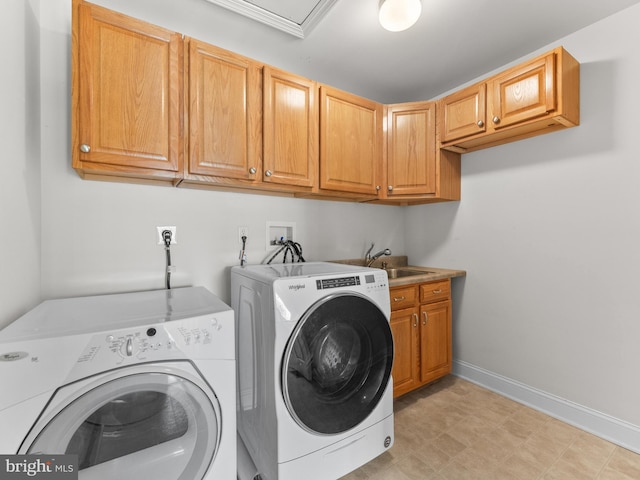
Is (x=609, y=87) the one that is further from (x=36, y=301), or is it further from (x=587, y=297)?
(x=36, y=301)

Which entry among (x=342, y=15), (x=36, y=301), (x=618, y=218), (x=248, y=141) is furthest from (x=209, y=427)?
(x=618, y=218)

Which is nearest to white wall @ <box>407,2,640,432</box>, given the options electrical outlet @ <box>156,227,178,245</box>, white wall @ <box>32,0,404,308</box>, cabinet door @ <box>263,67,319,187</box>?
cabinet door @ <box>263,67,319,187</box>

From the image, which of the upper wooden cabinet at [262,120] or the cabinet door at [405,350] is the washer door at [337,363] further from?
the upper wooden cabinet at [262,120]

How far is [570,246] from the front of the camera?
1.91 m

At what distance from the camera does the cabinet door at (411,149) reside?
2342 mm

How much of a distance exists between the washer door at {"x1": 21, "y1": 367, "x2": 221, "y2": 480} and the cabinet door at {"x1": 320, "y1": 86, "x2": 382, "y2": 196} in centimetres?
145

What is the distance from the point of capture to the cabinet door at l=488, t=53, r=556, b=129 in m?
1.72

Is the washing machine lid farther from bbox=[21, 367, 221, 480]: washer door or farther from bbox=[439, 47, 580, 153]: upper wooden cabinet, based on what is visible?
bbox=[439, 47, 580, 153]: upper wooden cabinet

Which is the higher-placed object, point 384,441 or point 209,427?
point 209,427

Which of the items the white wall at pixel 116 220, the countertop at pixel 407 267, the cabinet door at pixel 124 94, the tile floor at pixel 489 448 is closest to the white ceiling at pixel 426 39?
the cabinet door at pixel 124 94

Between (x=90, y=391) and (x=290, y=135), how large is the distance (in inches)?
62.7

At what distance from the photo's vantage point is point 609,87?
5.72ft

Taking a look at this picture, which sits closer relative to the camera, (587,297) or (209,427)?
(209,427)

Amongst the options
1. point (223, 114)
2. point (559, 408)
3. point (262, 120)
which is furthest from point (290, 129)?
point (559, 408)
